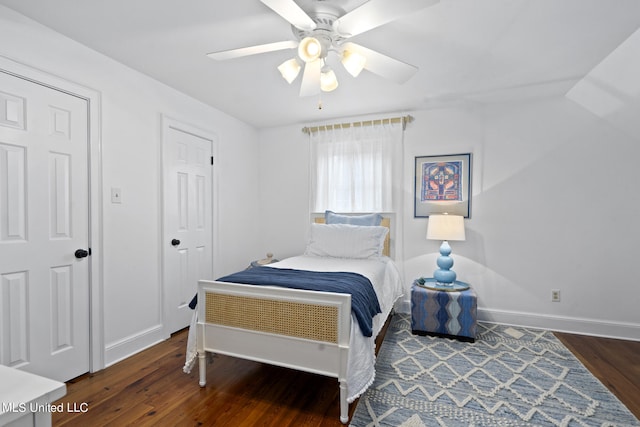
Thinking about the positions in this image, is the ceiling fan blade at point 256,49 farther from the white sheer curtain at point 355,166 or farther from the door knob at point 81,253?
the white sheer curtain at point 355,166

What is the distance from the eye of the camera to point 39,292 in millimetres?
1993

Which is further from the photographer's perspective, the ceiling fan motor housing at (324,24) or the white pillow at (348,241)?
the white pillow at (348,241)

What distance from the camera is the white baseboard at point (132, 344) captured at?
7.84 ft

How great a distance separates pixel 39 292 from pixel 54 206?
57cm

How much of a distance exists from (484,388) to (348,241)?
5.49ft

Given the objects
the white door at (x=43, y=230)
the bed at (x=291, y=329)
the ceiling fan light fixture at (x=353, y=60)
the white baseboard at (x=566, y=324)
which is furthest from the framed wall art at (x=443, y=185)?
the white door at (x=43, y=230)

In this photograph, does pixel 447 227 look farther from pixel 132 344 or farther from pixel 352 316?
pixel 132 344

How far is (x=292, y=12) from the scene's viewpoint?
5.00 ft

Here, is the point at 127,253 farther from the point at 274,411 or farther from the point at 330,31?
the point at 330,31

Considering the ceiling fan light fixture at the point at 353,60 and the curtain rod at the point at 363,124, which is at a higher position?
the curtain rod at the point at 363,124

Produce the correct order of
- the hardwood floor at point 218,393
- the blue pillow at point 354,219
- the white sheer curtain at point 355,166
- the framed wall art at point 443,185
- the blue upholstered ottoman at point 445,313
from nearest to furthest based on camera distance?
the hardwood floor at point 218,393
the blue upholstered ottoman at point 445,313
the framed wall art at point 443,185
the blue pillow at point 354,219
the white sheer curtain at point 355,166

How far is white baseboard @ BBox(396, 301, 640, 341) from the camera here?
2.89 m

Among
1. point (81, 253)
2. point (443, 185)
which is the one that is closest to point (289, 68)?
point (81, 253)

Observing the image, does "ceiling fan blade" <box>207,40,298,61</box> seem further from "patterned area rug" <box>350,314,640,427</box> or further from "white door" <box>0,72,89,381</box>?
"patterned area rug" <box>350,314,640,427</box>
